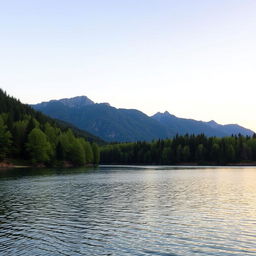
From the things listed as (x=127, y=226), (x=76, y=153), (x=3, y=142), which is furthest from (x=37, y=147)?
(x=127, y=226)

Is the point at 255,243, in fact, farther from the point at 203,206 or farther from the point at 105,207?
the point at 105,207

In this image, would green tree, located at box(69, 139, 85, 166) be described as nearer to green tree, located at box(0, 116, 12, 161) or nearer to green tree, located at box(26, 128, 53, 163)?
green tree, located at box(26, 128, 53, 163)

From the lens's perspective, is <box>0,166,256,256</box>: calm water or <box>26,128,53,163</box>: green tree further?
<box>26,128,53,163</box>: green tree

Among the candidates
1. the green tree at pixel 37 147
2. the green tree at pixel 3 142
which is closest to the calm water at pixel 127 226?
the green tree at pixel 3 142

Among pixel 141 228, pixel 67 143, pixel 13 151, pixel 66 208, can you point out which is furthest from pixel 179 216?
pixel 67 143

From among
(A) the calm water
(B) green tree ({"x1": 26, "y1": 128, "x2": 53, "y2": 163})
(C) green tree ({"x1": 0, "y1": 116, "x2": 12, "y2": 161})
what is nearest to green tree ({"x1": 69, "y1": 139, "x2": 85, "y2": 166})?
(B) green tree ({"x1": 26, "y1": 128, "x2": 53, "y2": 163})

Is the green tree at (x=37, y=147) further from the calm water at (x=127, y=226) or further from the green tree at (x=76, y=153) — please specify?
the calm water at (x=127, y=226)

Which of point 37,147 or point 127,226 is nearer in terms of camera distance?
point 127,226

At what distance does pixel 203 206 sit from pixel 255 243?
745 inches

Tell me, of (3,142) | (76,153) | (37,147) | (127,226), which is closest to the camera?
(127,226)

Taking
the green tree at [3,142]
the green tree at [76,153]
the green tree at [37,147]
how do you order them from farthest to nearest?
the green tree at [76,153] → the green tree at [37,147] → the green tree at [3,142]

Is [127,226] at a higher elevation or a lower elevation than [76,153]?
lower

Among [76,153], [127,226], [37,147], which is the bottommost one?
[127,226]

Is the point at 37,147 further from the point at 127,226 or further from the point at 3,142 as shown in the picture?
the point at 127,226
